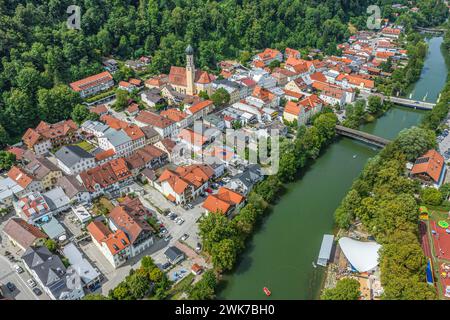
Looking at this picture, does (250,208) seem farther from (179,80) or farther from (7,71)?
(7,71)

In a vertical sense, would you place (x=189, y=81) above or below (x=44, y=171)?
above

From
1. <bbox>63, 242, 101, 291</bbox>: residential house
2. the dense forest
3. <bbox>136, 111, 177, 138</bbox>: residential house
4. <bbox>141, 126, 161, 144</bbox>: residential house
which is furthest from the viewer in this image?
the dense forest

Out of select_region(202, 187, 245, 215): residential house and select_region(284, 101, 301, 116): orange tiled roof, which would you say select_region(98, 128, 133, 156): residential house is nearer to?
select_region(202, 187, 245, 215): residential house

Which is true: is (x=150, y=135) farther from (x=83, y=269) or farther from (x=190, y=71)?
(x=83, y=269)

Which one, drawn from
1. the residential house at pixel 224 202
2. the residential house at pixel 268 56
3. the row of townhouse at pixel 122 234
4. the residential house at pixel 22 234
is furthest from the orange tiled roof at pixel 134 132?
the residential house at pixel 268 56

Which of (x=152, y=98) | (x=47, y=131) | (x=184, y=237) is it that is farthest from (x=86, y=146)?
(x=184, y=237)

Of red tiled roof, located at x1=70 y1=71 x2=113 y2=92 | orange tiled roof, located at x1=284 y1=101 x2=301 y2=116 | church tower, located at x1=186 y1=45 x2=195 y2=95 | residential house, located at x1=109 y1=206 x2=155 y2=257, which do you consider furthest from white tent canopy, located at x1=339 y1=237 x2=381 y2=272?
red tiled roof, located at x1=70 y1=71 x2=113 y2=92
